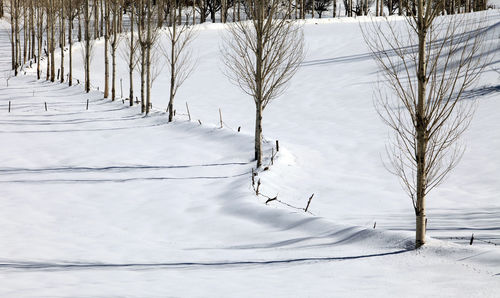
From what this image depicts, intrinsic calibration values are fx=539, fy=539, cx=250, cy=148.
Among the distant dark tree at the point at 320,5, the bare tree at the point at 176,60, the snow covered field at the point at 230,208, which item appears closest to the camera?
the snow covered field at the point at 230,208

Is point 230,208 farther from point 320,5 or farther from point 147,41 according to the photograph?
point 320,5

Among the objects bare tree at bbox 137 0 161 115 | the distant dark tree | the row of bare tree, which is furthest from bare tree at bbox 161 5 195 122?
the distant dark tree

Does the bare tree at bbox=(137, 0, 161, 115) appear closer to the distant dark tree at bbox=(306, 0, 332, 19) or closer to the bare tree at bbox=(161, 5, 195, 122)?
the bare tree at bbox=(161, 5, 195, 122)

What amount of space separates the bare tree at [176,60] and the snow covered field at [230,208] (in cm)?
177

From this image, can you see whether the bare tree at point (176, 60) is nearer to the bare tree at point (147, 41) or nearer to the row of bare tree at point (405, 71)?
the row of bare tree at point (405, 71)

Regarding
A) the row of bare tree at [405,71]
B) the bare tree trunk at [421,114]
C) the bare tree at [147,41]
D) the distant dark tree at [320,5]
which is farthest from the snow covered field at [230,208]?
Answer: the distant dark tree at [320,5]

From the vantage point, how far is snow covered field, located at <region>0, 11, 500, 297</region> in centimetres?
904

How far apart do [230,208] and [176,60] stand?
15.1 meters

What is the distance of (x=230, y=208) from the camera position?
1466 centimetres

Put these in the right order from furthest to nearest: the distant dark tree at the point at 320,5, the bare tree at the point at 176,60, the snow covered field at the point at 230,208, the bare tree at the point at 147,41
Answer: the distant dark tree at the point at 320,5, the bare tree at the point at 147,41, the bare tree at the point at 176,60, the snow covered field at the point at 230,208

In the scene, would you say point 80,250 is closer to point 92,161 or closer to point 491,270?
point 491,270

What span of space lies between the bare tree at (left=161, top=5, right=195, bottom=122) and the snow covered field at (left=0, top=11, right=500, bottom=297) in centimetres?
177

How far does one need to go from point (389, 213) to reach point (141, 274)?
7.79 m

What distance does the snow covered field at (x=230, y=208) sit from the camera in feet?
29.7
